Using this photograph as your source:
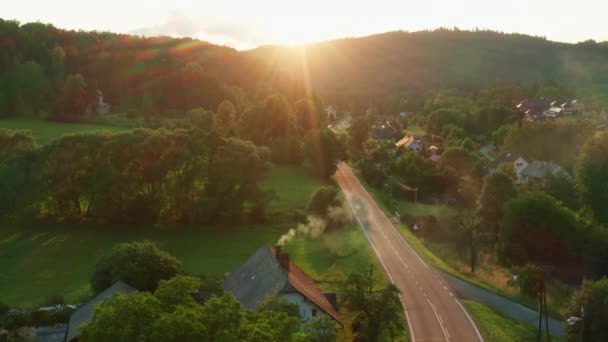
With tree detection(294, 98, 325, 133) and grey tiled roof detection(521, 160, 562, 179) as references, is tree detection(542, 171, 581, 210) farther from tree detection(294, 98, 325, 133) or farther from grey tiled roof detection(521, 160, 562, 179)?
tree detection(294, 98, 325, 133)

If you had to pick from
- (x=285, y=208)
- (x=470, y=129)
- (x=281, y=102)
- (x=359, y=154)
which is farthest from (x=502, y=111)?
(x=285, y=208)

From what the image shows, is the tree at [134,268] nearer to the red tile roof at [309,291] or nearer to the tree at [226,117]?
the red tile roof at [309,291]

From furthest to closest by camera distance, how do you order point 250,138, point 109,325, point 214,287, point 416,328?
point 250,138, point 214,287, point 416,328, point 109,325

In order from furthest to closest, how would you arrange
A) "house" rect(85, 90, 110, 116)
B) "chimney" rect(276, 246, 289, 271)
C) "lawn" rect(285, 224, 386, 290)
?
"house" rect(85, 90, 110, 116), "lawn" rect(285, 224, 386, 290), "chimney" rect(276, 246, 289, 271)

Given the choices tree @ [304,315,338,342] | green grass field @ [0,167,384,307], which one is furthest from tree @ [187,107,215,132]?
tree @ [304,315,338,342]

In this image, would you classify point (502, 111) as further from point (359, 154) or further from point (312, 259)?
point (312, 259)

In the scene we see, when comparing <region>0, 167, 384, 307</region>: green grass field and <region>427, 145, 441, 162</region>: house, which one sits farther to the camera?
<region>427, 145, 441, 162</region>: house
